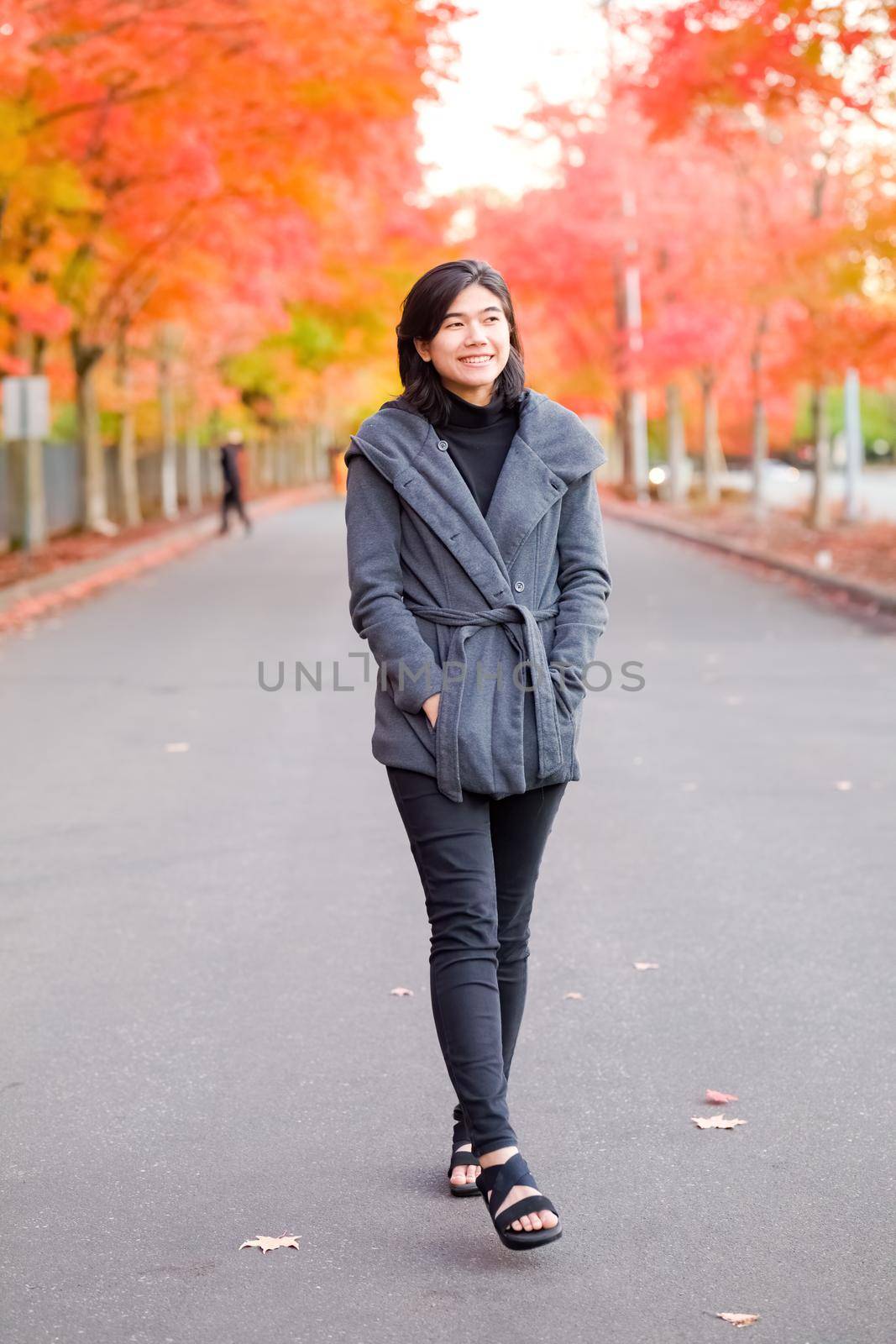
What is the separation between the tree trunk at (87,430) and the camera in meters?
32.4

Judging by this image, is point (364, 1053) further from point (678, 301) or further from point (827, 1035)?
point (678, 301)

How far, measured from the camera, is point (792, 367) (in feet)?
81.1

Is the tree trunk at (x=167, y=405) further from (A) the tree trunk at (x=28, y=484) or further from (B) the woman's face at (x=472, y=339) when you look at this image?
(B) the woman's face at (x=472, y=339)

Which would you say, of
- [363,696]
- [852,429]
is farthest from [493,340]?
[852,429]

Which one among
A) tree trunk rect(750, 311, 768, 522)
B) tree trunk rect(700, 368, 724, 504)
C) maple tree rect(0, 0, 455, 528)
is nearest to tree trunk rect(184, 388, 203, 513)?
maple tree rect(0, 0, 455, 528)

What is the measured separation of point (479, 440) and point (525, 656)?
468mm

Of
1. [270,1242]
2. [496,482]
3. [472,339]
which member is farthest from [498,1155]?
[472,339]

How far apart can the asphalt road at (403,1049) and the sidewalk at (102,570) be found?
→ 878cm

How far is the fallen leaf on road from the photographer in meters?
3.72

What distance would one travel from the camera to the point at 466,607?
382 centimetres

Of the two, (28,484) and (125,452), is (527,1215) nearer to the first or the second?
(28,484)

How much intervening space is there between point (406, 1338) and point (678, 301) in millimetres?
38033

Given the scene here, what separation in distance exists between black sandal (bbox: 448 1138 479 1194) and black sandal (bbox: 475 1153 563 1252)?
0.27m

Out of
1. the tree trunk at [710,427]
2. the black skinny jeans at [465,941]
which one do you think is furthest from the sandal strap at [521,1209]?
the tree trunk at [710,427]
